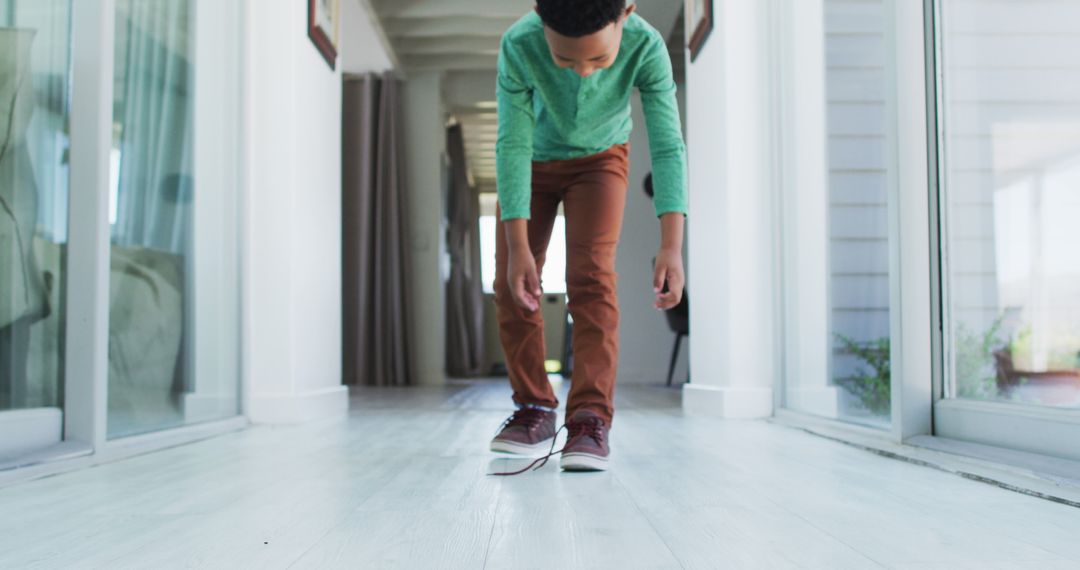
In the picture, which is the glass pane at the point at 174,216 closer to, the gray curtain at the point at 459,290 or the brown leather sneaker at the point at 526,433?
the brown leather sneaker at the point at 526,433

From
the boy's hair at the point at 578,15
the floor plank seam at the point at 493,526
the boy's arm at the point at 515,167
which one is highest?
the boy's hair at the point at 578,15

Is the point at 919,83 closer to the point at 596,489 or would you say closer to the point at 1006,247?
the point at 1006,247

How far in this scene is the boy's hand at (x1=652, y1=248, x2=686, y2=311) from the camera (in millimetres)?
1417

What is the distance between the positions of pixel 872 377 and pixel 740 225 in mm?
870

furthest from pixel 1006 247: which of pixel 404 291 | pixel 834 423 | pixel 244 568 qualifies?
pixel 404 291

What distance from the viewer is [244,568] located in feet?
2.77

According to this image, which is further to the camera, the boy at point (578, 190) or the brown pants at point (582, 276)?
the brown pants at point (582, 276)

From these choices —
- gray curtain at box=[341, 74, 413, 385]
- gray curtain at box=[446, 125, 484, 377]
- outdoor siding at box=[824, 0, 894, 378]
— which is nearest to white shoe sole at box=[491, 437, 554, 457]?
outdoor siding at box=[824, 0, 894, 378]

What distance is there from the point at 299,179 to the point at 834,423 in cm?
191

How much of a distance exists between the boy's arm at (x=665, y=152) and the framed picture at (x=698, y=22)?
5.42 feet

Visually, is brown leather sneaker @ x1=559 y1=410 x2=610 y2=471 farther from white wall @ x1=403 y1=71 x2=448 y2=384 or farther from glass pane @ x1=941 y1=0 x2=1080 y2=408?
white wall @ x1=403 y1=71 x2=448 y2=384

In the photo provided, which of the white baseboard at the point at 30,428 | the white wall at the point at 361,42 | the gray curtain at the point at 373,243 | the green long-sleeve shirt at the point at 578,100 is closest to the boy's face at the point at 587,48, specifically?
the green long-sleeve shirt at the point at 578,100

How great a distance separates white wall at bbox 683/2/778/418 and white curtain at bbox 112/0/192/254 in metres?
1.82

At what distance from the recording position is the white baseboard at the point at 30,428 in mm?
1585
